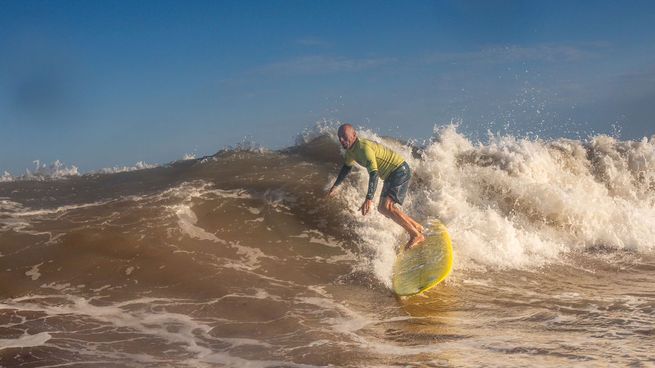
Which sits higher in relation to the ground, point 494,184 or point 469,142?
point 469,142

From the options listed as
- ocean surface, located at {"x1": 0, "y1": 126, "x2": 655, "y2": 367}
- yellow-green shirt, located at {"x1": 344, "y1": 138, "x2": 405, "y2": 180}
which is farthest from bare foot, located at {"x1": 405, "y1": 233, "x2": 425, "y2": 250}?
yellow-green shirt, located at {"x1": 344, "y1": 138, "x2": 405, "y2": 180}

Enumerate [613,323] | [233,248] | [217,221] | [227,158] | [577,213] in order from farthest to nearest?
[227,158], [577,213], [217,221], [233,248], [613,323]

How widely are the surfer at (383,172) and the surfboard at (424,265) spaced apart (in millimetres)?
169

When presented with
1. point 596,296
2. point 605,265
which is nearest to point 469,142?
point 605,265

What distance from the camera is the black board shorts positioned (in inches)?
348

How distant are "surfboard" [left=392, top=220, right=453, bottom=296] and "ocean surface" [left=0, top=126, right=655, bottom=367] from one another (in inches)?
7.3

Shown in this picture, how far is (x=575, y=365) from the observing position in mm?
4578

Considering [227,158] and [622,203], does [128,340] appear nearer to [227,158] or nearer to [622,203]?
[227,158]

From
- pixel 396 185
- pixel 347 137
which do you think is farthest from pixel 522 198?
pixel 347 137

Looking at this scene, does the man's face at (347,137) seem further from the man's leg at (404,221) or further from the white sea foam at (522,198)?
the white sea foam at (522,198)

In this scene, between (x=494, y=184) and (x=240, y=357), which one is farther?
(x=494, y=184)

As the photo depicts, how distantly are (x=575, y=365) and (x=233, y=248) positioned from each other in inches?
242

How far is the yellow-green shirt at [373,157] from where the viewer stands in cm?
845

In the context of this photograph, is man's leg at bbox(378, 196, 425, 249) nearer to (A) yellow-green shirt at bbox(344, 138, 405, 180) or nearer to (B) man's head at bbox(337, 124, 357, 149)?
(A) yellow-green shirt at bbox(344, 138, 405, 180)
